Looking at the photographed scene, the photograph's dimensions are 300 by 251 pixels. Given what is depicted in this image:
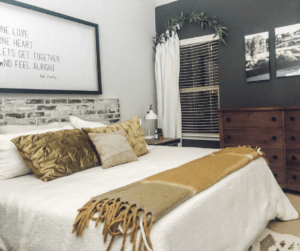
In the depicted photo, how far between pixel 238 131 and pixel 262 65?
979mm

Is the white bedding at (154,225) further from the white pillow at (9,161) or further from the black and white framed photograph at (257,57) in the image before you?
the black and white framed photograph at (257,57)

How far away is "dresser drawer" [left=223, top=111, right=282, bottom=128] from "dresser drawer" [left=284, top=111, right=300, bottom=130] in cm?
6

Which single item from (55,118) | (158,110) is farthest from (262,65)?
(55,118)

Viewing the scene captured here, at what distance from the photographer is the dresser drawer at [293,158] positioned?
3002 millimetres

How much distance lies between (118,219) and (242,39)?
335cm

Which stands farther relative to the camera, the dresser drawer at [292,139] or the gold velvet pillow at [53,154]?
the dresser drawer at [292,139]

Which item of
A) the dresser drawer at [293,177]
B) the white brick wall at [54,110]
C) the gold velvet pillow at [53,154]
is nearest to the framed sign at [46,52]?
the white brick wall at [54,110]

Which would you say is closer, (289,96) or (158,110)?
(289,96)

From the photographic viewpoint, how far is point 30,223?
140 cm

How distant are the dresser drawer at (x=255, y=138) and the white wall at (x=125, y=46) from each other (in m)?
1.43

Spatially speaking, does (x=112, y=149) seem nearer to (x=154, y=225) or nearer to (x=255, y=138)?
(x=154, y=225)

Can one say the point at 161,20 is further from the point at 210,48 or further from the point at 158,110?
the point at 158,110

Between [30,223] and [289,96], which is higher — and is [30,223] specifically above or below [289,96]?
below

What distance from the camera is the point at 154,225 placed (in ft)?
3.62
